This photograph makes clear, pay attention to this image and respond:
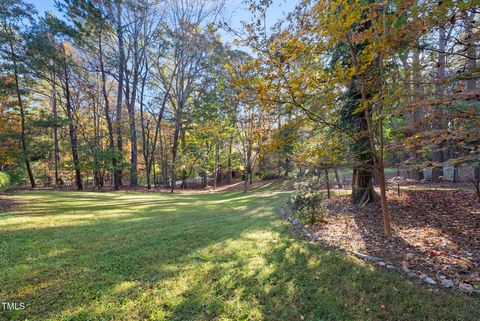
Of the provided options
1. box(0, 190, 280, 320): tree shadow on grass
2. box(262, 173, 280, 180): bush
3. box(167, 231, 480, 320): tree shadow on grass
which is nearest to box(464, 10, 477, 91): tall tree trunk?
box(167, 231, 480, 320): tree shadow on grass

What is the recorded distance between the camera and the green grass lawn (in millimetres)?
1969

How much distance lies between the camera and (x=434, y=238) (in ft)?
11.2

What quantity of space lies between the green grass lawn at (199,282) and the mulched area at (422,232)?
1.69 ft

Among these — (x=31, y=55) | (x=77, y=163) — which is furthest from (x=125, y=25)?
(x=77, y=163)

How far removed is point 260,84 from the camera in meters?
2.88

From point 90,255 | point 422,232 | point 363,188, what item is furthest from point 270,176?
point 90,255

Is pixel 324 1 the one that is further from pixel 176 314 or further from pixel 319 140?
pixel 176 314

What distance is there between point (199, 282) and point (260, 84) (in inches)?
103

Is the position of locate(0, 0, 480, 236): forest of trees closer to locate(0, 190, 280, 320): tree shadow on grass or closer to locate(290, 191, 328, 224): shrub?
locate(290, 191, 328, 224): shrub

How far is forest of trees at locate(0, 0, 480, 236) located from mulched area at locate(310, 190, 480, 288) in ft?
1.87

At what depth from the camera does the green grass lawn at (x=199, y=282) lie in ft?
6.46

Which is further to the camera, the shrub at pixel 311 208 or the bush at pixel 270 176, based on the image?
the bush at pixel 270 176

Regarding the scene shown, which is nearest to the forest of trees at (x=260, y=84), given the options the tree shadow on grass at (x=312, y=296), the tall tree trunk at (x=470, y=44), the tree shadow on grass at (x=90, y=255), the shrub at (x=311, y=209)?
the tall tree trunk at (x=470, y=44)

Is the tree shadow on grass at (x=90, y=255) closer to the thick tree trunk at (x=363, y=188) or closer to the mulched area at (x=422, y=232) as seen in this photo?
A: the mulched area at (x=422, y=232)
